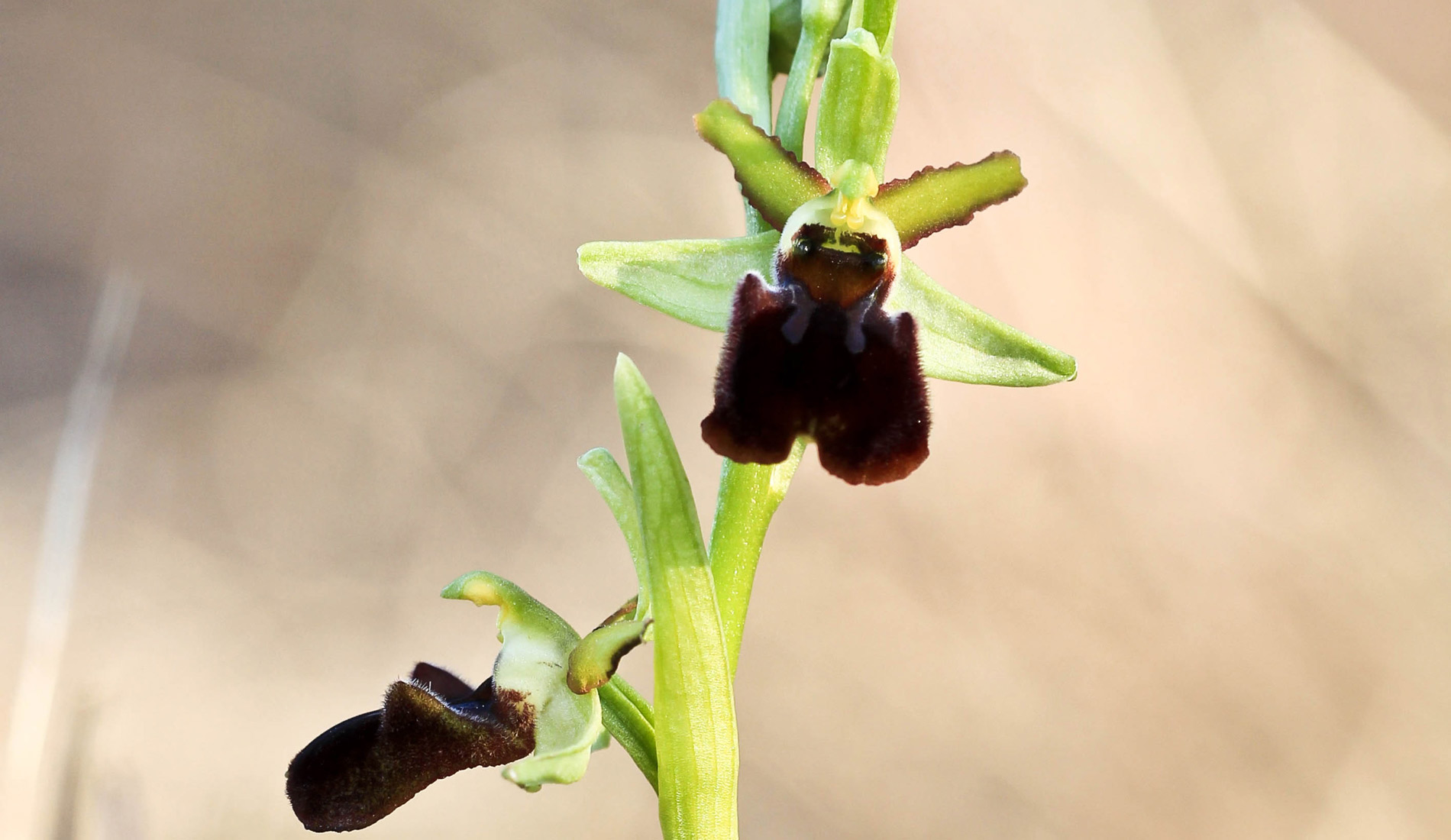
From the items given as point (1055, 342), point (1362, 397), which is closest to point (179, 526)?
point (1055, 342)

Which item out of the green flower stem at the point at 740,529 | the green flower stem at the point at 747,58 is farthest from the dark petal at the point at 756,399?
the green flower stem at the point at 747,58

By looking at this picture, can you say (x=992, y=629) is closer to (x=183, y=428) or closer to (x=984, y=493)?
(x=984, y=493)

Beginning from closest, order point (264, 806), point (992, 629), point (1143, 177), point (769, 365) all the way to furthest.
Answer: point (769, 365) → point (264, 806) → point (992, 629) → point (1143, 177)

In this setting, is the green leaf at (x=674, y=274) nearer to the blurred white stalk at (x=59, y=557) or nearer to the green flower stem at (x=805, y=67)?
the green flower stem at (x=805, y=67)

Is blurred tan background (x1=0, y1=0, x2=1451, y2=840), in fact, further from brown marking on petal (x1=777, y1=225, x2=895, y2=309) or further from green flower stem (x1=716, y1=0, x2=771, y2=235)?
brown marking on petal (x1=777, y1=225, x2=895, y2=309)

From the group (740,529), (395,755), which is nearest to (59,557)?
(395,755)

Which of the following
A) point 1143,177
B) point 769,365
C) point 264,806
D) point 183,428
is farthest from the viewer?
point 1143,177

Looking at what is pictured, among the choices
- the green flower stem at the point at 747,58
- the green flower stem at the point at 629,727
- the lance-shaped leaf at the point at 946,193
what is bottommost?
the green flower stem at the point at 629,727
